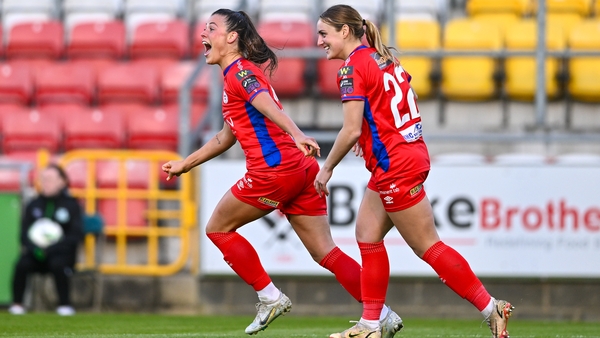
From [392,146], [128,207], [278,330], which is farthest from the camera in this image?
[128,207]

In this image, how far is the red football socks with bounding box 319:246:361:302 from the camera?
5.78m

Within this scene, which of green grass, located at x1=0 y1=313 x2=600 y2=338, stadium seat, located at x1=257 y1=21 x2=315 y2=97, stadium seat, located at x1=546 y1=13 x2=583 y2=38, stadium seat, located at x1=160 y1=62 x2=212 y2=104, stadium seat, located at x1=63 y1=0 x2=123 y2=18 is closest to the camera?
green grass, located at x1=0 y1=313 x2=600 y2=338

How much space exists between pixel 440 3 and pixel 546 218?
12.2 ft

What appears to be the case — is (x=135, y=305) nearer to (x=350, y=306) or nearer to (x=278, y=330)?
(x=350, y=306)

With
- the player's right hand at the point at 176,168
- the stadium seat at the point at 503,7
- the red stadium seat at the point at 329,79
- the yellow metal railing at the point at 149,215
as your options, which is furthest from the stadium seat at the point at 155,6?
the player's right hand at the point at 176,168

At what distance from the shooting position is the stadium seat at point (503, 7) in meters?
12.0

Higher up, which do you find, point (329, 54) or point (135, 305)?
point (329, 54)

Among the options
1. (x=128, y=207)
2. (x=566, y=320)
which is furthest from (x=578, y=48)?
(x=128, y=207)

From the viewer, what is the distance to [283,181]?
18.7 feet

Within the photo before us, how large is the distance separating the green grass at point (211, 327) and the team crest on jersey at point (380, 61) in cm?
183

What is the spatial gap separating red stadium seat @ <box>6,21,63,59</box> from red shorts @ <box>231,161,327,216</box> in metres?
7.45

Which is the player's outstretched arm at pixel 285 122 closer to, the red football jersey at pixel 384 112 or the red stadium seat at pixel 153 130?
the red football jersey at pixel 384 112

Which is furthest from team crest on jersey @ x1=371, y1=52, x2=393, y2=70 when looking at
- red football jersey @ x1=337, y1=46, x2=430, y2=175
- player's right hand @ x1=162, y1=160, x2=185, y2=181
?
player's right hand @ x1=162, y1=160, x2=185, y2=181

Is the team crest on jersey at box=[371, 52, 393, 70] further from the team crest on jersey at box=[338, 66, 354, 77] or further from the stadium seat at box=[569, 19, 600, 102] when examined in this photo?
the stadium seat at box=[569, 19, 600, 102]
